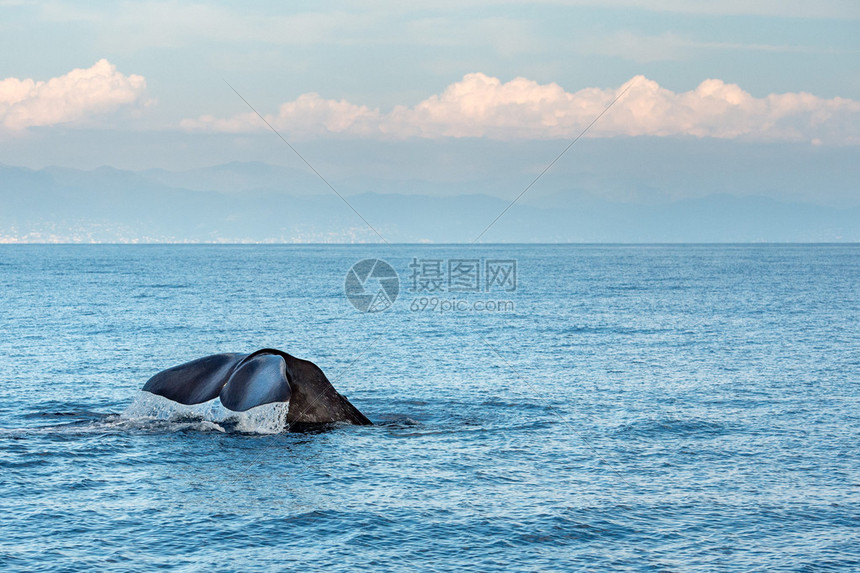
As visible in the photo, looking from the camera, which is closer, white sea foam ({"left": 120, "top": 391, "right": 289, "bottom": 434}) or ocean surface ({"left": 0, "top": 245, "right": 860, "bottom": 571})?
ocean surface ({"left": 0, "top": 245, "right": 860, "bottom": 571})

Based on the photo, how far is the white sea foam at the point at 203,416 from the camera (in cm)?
2264

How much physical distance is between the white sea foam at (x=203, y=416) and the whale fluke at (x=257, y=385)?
60 centimetres

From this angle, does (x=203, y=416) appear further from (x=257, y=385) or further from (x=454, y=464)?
(x=454, y=464)

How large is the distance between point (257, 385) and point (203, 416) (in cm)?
498

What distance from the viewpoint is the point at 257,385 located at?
1998 cm

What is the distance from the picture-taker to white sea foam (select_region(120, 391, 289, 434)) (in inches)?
891

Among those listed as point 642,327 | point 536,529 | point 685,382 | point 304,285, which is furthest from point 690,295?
point 536,529

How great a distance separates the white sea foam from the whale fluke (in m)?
0.60

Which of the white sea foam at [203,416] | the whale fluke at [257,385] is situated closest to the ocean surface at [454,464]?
the white sea foam at [203,416]

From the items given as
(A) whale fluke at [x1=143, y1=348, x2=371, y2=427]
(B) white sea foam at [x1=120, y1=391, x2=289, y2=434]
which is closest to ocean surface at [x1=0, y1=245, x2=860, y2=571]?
(B) white sea foam at [x1=120, y1=391, x2=289, y2=434]

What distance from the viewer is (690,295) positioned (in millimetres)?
92562

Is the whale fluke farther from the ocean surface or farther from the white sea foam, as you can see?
the ocean surface

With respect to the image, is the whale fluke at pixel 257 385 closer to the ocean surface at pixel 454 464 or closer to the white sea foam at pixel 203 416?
the white sea foam at pixel 203 416

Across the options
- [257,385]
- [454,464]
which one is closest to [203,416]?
[257,385]
